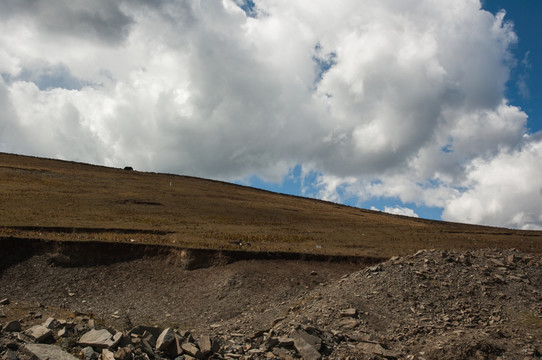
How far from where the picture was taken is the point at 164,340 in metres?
13.4

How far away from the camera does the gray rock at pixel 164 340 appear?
1334cm

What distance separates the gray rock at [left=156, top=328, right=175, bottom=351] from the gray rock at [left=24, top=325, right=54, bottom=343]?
10.3ft

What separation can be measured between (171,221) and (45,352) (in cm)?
3149

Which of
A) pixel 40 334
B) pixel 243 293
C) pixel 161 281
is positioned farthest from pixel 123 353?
pixel 161 281

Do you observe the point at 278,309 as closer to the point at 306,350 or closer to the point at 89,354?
the point at 306,350

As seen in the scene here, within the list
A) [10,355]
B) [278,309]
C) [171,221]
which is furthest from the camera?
[171,221]

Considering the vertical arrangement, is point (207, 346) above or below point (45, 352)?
above

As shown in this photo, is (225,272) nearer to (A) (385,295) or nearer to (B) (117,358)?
(A) (385,295)

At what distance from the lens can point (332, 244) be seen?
36.8 metres

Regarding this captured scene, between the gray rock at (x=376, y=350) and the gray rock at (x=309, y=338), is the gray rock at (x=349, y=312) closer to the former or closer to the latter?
the gray rock at (x=376, y=350)

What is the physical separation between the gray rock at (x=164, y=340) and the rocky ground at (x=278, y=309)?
0.13 feet

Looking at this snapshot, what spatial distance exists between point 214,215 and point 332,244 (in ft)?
61.0

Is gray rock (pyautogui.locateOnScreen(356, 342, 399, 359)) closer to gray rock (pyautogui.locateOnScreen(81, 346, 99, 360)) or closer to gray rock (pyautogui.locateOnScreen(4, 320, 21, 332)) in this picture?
gray rock (pyautogui.locateOnScreen(81, 346, 99, 360))

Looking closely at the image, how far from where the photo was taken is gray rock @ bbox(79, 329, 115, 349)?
484 inches
